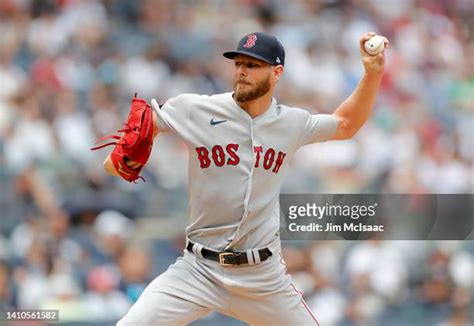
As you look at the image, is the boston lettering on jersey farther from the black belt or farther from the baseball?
the baseball

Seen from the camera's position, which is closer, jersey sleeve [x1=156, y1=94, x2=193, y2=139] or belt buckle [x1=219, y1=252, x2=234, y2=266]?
belt buckle [x1=219, y1=252, x2=234, y2=266]

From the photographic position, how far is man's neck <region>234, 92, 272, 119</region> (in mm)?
3756

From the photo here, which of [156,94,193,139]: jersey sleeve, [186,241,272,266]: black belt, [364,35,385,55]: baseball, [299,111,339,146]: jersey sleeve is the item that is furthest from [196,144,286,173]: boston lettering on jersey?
[364,35,385,55]: baseball

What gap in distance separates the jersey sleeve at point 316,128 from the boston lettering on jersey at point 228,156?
0.24 metres

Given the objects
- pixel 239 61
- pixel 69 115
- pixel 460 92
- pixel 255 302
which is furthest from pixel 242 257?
pixel 460 92

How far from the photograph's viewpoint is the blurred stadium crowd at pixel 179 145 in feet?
19.5

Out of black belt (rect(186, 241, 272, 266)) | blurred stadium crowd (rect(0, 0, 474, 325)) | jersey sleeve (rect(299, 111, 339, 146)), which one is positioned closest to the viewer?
black belt (rect(186, 241, 272, 266))

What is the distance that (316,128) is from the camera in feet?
12.9

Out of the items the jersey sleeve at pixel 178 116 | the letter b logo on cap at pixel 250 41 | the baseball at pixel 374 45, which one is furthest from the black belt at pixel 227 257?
the baseball at pixel 374 45

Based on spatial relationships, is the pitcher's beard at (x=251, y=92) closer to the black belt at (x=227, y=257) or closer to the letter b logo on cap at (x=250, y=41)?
the letter b logo on cap at (x=250, y=41)

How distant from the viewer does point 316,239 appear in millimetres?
6039

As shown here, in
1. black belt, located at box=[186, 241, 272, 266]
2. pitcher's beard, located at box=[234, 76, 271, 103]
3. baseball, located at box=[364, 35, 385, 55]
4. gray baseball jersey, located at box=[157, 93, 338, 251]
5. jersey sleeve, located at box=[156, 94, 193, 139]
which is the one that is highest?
baseball, located at box=[364, 35, 385, 55]

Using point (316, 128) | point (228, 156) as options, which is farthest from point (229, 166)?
point (316, 128)

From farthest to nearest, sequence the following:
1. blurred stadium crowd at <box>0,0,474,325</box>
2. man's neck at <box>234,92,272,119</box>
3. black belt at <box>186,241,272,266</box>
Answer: blurred stadium crowd at <box>0,0,474,325</box>, man's neck at <box>234,92,272,119</box>, black belt at <box>186,241,272,266</box>
